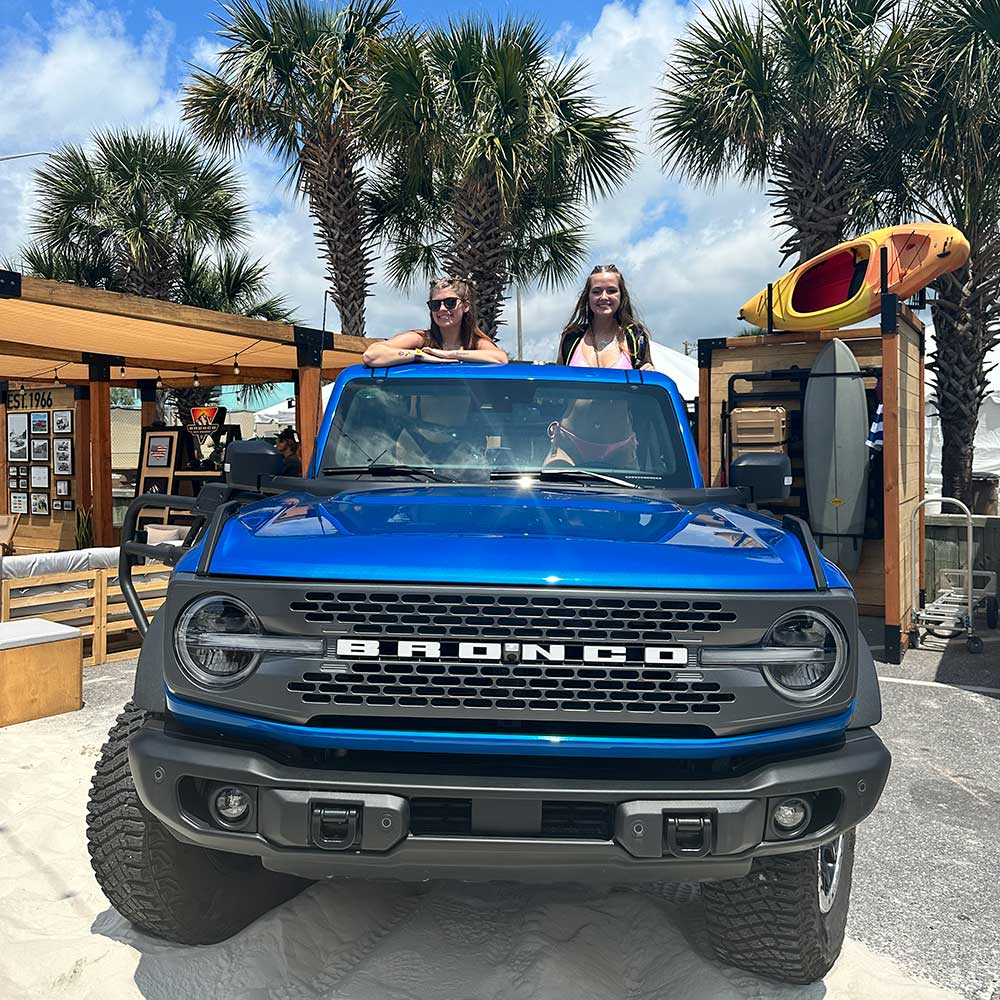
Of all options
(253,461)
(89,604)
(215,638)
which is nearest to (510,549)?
(215,638)

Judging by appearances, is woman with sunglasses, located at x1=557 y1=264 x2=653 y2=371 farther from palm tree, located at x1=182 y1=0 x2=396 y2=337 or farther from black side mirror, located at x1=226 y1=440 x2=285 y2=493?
palm tree, located at x1=182 y1=0 x2=396 y2=337

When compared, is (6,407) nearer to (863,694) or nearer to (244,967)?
(244,967)

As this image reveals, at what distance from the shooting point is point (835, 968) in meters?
2.70

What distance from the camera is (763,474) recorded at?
309 centimetres

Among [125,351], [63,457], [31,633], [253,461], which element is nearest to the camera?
[253,461]

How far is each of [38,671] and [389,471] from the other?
3.49 m

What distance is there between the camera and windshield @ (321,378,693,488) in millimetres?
3318

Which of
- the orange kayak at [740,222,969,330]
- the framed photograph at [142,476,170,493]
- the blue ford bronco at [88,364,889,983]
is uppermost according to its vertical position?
the orange kayak at [740,222,969,330]

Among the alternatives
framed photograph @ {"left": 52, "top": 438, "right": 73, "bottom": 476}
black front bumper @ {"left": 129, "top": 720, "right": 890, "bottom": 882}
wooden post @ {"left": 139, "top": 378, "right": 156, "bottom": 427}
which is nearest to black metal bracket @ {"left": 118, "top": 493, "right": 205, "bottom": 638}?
black front bumper @ {"left": 129, "top": 720, "right": 890, "bottom": 882}

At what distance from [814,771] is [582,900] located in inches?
50.6

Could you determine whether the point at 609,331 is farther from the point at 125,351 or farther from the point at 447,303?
the point at 125,351

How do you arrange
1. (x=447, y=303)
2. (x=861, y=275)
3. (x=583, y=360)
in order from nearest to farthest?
(x=447, y=303) → (x=583, y=360) → (x=861, y=275)

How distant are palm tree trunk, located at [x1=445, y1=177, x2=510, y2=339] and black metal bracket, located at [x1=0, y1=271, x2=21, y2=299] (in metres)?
8.10

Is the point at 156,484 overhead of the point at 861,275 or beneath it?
beneath
